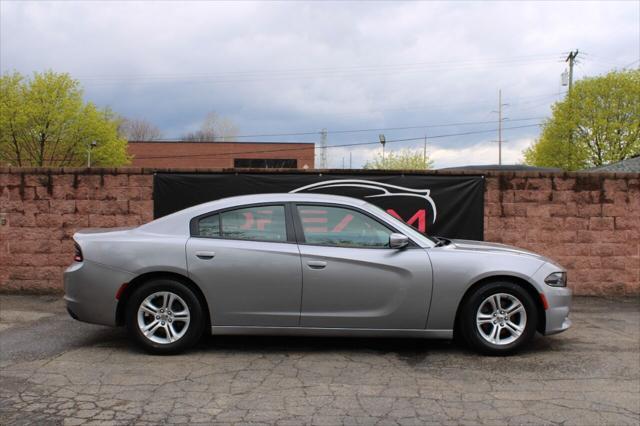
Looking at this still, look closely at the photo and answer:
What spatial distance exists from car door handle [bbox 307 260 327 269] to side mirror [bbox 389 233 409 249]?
64 centimetres

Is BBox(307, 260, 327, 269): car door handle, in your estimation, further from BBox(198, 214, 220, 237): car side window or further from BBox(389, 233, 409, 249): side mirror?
BBox(198, 214, 220, 237): car side window

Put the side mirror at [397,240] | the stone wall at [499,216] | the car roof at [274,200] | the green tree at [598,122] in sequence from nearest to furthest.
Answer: the side mirror at [397,240]
the car roof at [274,200]
the stone wall at [499,216]
the green tree at [598,122]

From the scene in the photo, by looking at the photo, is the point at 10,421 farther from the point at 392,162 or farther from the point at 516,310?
the point at 392,162

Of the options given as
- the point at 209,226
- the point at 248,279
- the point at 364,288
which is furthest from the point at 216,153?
the point at 364,288

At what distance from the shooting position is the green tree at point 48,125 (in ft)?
113

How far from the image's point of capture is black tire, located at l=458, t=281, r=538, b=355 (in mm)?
4785

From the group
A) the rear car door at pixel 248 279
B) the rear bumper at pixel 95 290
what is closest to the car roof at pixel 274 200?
the rear car door at pixel 248 279

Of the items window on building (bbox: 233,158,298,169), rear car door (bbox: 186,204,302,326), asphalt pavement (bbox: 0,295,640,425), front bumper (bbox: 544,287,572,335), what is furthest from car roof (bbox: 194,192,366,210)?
window on building (bbox: 233,158,298,169)

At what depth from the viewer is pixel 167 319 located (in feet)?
15.7

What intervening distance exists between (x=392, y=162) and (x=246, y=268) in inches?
2314

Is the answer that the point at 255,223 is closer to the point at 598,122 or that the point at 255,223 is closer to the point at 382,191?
the point at 382,191

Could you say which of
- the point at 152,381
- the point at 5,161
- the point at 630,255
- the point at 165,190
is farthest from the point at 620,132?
the point at 5,161

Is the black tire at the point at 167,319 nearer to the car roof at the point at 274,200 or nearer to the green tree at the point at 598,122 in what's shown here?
the car roof at the point at 274,200

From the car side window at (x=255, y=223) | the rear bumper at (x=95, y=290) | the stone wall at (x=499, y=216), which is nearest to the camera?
the rear bumper at (x=95, y=290)
